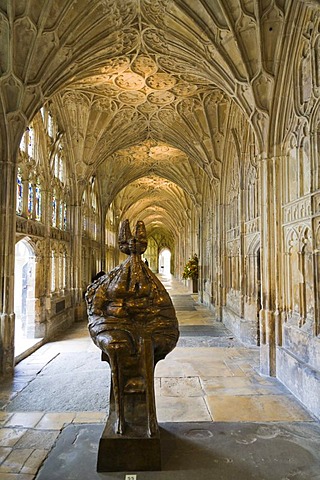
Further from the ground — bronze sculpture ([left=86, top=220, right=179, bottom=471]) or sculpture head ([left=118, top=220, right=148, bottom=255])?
sculpture head ([left=118, top=220, right=148, bottom=255])

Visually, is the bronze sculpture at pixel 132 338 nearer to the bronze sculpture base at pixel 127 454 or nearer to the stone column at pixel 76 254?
the bronze sculpture base at pixel 127 454

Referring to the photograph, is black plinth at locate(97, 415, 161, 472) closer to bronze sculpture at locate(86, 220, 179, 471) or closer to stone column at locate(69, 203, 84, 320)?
bronze sculpture at locate(86, 220, 179, 471)

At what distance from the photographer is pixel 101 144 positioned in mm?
12227

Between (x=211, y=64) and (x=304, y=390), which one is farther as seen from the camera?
(x=211, y=64)

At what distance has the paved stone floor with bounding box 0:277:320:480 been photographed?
123 inches

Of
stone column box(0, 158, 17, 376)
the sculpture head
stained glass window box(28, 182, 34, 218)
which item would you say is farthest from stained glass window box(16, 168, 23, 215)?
the sculpture head

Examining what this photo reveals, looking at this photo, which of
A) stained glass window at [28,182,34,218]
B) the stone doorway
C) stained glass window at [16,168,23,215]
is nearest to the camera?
stained glass window at [16,168,23,215]

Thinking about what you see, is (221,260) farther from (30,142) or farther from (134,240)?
(134,240)

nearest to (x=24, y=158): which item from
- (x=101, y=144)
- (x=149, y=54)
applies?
(x=149, y=54)

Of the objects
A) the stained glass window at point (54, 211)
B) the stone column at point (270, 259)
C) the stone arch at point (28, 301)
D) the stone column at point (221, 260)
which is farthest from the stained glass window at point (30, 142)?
the stone column at point (221, 260)

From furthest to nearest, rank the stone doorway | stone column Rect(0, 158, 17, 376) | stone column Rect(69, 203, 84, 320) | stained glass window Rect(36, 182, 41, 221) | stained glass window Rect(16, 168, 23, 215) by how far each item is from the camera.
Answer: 1. stone column Rect(69, 203, 84, 320)
2. stained glass window Rect(36, 182, 41, 221)
3. the stone doorway
4. stained glass window Rect(16, 168, 23, 215)
5. stone column Rect(0, 158, 17, 376)

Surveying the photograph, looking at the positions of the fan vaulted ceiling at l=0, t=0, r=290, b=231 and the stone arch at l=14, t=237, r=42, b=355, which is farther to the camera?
the stone arch at l=14, t=237, r=42, b=355

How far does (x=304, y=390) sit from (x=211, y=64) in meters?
6.46

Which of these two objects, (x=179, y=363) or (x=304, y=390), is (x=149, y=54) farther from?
(x=304, y=390)
